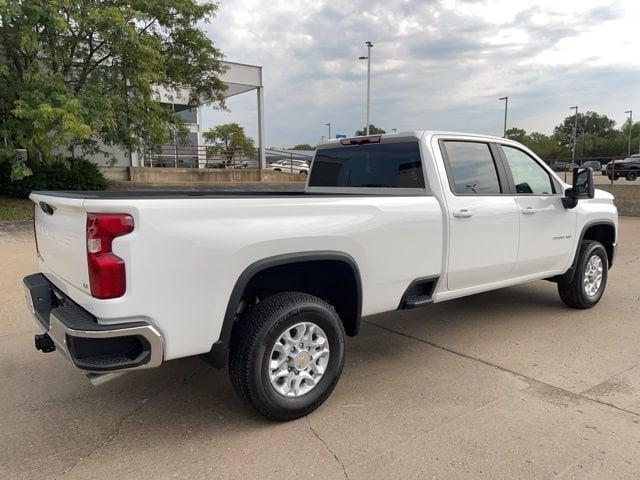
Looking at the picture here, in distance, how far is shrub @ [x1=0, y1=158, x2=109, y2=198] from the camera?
13867mm

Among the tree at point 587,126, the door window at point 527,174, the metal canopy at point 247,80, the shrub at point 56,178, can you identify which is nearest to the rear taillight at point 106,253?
the door window at point 527,174

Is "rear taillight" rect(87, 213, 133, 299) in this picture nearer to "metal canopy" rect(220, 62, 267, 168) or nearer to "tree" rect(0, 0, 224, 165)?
"tree" rect(0, 0, 224, 165)

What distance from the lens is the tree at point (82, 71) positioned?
11.1 metres

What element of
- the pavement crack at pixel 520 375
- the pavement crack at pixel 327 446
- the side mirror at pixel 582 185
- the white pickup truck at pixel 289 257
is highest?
the side mirror at pixel 582 185

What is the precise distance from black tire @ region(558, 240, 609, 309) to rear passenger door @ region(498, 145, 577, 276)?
11.9 inches

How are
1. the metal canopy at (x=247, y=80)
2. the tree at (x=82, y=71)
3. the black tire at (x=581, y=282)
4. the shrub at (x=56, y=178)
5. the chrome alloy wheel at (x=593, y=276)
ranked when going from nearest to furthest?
the black tire at (x=581, y=282), the chrome alloy wheel at (x=593, y=276), the tree at (x=82, y=71), the shrub at (x=56, y=178), the metal canopy at (x=247, y=80)

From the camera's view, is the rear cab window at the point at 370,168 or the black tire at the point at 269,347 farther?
the rear cab window at the point at 370,168

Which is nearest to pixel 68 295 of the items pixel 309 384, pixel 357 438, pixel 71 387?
pixel 71 387

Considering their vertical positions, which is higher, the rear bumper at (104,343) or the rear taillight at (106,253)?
the rear taillight at (106,253)

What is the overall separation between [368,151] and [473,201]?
1.06 metres

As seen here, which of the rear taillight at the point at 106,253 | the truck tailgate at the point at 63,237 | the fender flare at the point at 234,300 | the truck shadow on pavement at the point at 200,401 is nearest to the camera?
the rear taillight at the point at 106,253

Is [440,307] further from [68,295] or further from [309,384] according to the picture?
[68,295]

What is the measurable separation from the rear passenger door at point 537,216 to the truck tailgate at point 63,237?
3.56m

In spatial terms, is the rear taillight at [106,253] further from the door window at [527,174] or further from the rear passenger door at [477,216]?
the door window at [527,174]
